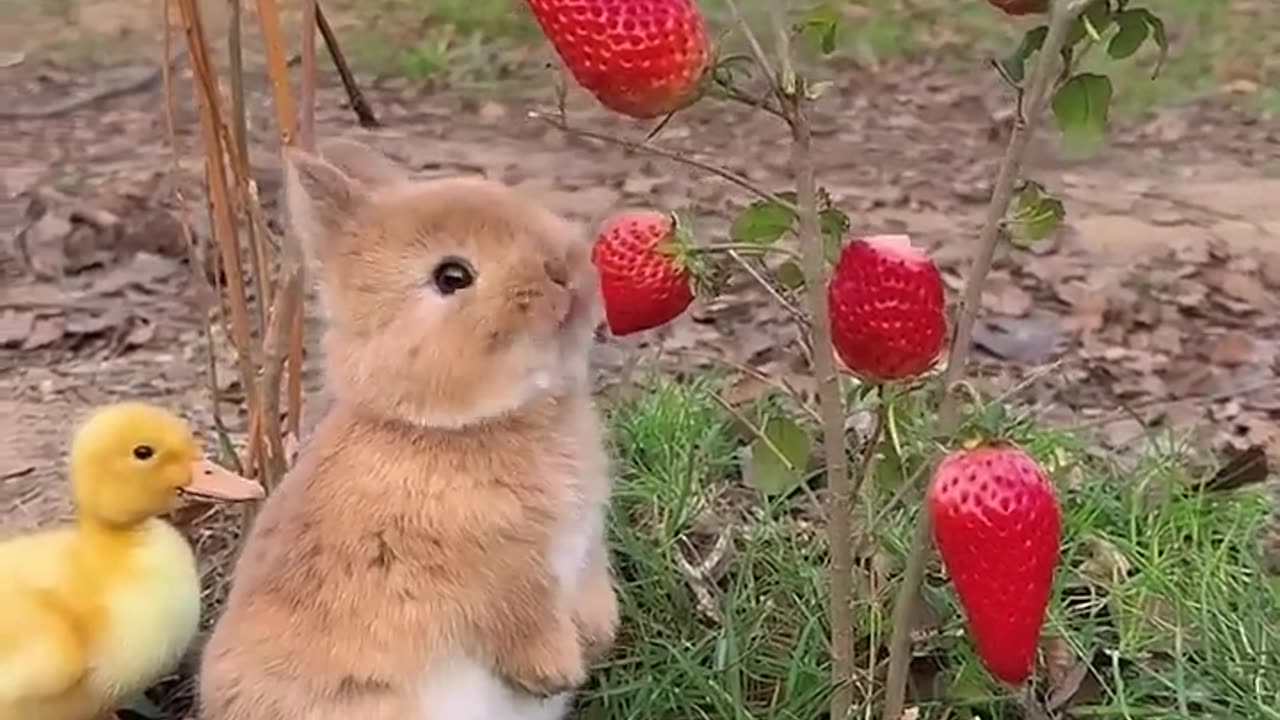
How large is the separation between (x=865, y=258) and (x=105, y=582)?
679mm

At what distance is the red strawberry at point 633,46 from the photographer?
1.19 meters

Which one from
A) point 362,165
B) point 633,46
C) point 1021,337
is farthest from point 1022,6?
point 1021,337

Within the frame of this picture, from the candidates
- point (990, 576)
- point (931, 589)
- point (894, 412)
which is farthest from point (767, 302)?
point (990, 576)

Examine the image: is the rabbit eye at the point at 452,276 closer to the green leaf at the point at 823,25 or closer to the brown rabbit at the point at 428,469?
the brown rabbit at the point at 428,469

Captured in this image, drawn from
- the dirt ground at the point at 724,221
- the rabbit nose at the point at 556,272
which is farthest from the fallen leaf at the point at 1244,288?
the rabbit nose at the point at 556,272

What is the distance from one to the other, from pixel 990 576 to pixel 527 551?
0.35m

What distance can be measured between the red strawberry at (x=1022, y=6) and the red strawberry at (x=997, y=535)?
29 centimetres

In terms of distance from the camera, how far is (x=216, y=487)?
5.27 ft

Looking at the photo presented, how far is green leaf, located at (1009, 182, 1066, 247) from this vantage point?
4.39 ft

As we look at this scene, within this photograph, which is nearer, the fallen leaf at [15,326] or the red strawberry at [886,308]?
the red strawberry at [886,308]

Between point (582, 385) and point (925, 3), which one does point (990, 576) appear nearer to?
point (582, 385)

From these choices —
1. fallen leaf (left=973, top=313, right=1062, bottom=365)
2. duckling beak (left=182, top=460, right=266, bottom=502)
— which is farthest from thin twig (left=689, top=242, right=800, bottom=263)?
fallen leaf (left=973, top=313, right=1062, bottom=365)

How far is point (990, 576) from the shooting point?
126 cm

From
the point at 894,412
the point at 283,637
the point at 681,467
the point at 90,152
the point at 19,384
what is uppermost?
the point at 894,412
